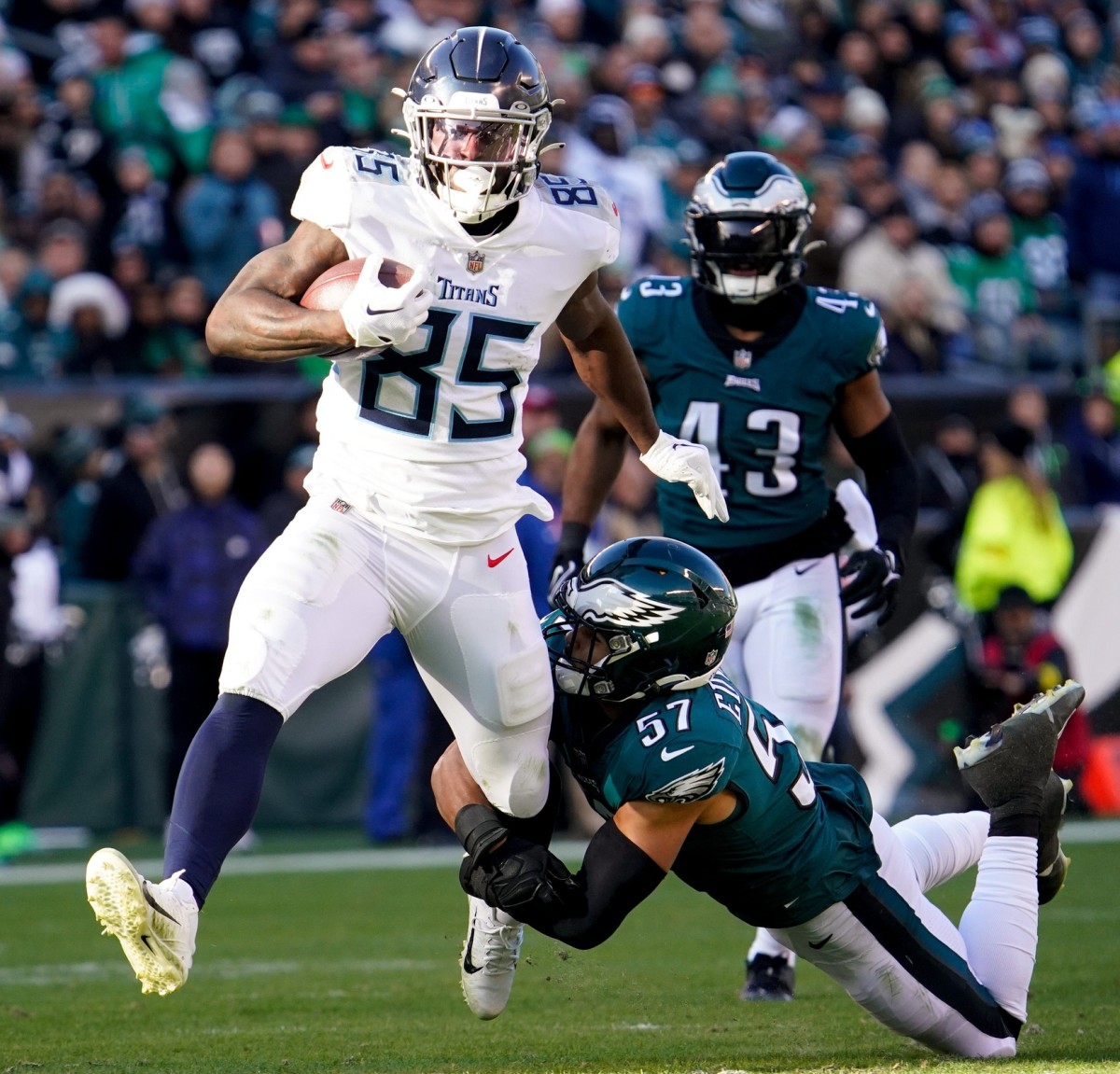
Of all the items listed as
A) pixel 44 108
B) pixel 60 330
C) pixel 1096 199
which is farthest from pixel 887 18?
pixel 60 330

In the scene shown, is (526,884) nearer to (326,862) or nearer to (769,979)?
(769,979)

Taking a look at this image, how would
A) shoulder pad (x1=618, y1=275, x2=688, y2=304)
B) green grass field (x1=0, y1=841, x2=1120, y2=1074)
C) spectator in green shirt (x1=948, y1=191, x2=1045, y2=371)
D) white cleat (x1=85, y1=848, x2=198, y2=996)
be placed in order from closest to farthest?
white cleat (x1=85, y1=848, x2=198, y2=996) → green grass field (x1=0, y1=841, x2=1120, y2=1074) → shoulder pad (x1=618, y1=275, x2=688, y2=304) → spectator in green shirt (x1=948, y1=191, x2=1045, y2=371)

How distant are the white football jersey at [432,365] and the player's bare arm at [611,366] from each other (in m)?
0.32

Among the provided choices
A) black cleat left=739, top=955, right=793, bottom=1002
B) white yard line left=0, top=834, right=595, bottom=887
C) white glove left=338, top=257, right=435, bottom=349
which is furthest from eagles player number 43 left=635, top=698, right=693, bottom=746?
white yard line left=0, top=834, right=595, bottom=887

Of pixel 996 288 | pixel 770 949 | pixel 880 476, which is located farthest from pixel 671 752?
pixel 996 288

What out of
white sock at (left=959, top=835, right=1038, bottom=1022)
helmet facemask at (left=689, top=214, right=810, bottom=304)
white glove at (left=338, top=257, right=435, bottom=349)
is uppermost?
white glove at (left=338, top=257, right=435, bottom=349)

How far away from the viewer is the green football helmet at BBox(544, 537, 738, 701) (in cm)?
394

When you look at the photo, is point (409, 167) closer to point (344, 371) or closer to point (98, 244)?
point (344, 371)

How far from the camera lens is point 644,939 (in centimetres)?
634

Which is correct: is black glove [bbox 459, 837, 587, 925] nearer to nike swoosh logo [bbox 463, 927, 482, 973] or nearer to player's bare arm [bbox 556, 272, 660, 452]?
nike swoosh logo [bbox 463, 927, 482, 973]

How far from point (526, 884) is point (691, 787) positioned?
0.37 meters

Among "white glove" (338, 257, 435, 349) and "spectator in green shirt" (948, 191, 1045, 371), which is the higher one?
"white glove" (338, 257, 435, 349)

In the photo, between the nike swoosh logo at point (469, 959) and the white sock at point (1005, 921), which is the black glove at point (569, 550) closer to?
the nike swoosh logo at point (469, 959)

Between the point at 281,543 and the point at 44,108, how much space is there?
8082mm
